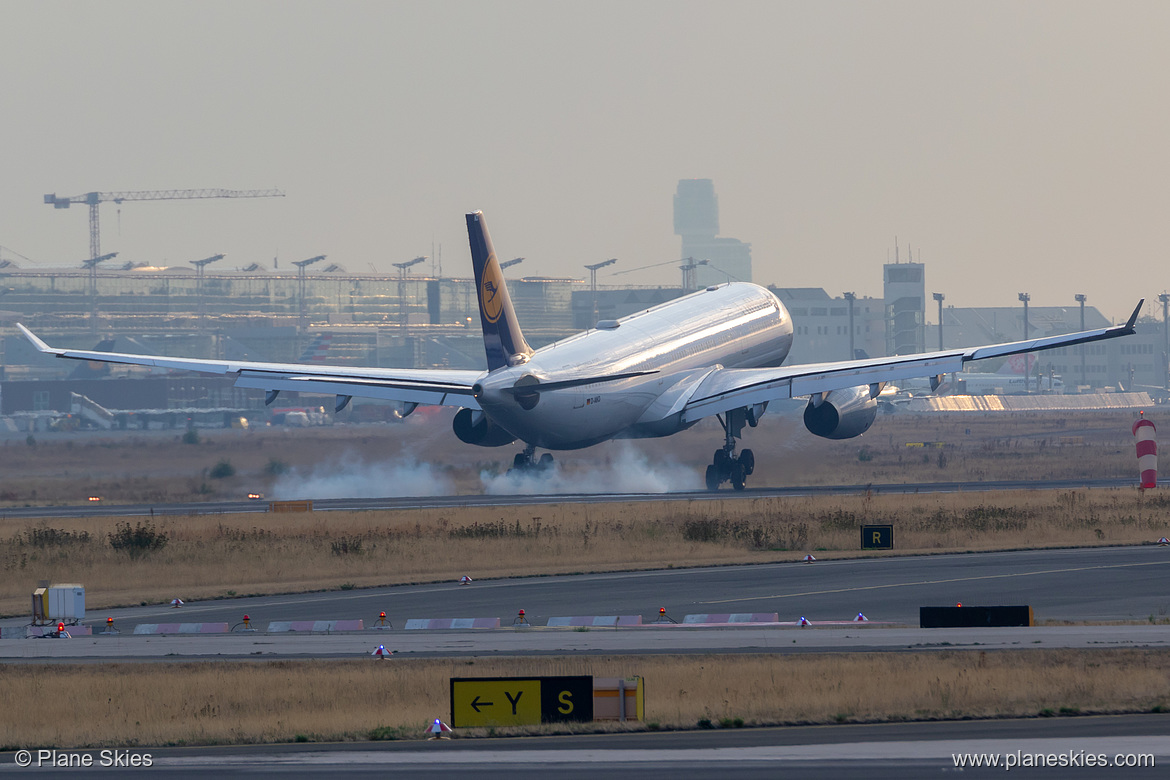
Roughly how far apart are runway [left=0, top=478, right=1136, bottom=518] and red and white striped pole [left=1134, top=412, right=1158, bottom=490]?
2521 millimetres

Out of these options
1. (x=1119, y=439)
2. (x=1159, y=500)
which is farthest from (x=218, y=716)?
(x=1119, y=439)

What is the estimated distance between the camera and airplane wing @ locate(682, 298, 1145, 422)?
5775cm

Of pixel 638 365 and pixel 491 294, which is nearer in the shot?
pixel 491 294

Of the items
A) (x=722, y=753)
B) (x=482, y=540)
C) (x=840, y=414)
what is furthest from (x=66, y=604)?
(x=840, y=414)

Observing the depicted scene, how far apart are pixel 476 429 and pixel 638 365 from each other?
7162 millimetres

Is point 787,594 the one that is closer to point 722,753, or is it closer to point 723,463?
point 722,753

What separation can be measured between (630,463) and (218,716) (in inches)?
1944

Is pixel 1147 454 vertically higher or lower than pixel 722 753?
higher

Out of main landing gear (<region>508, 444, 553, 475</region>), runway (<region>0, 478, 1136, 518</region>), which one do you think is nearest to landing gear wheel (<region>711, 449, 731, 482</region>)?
runway (<region>0, 478, 1136, 518</region>)

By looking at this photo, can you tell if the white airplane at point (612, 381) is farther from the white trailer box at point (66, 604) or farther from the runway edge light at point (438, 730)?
the runway edge light at point (438, 730)

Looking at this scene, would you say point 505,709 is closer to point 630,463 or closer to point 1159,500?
point 1159,500

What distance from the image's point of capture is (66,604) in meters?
31.9

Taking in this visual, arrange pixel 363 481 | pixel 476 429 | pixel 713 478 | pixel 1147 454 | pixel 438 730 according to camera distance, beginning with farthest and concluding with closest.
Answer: pixel 363 481, pixel 713 478, pixel 476 429, pixel 1147 454, pixel 438 730

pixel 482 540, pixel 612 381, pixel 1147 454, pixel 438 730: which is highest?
pixel 612 381
